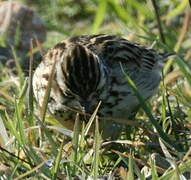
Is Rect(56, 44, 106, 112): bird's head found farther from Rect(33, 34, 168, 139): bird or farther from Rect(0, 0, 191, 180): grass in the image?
Rect(0, 0, 191, 180): grass

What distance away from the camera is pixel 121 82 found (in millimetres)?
5668

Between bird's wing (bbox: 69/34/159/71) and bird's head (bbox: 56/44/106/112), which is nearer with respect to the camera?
bird's head (bbox: 56/44/106/112)

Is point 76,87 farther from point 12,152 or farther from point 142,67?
point 142,67

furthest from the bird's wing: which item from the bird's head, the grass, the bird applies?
the bird's head

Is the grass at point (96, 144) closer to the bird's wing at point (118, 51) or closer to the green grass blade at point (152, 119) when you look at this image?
the green grass blade at point (152, 119)

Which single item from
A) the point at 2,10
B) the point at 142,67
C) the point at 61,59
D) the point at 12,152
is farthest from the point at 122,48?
the point at 2,10

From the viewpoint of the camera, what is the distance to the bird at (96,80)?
207 inches

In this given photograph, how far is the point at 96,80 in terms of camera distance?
5332 millimetres

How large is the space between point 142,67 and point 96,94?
3.28 feet

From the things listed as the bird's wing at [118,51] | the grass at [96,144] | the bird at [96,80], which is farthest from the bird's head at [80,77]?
the bird's wing at [118,51]

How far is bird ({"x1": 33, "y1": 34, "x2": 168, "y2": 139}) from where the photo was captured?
17.2ft

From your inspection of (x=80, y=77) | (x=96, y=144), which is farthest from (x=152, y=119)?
(x=96, y=144)

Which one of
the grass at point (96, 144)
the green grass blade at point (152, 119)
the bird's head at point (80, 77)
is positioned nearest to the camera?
the grass at point (96, 144)

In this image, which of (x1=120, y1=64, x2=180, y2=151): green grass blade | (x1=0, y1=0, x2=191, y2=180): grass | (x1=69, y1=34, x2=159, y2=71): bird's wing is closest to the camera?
(x1=0, y1=0, x2=191, y2=180): grass
